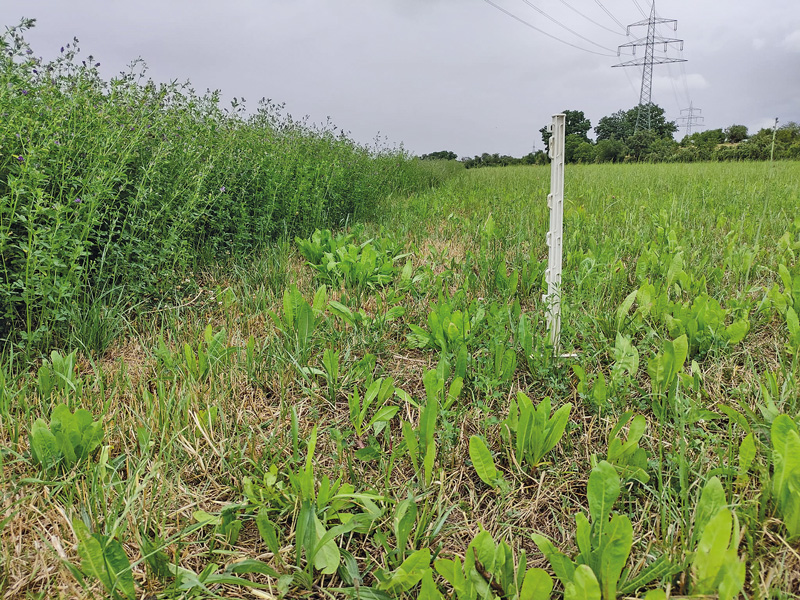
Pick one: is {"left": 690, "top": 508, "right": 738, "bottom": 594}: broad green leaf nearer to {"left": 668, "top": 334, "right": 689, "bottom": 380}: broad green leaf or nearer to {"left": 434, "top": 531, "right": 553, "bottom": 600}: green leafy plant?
{"left": 434, "top": 531, "right": 553, "bottom": 600}: green leafy plant

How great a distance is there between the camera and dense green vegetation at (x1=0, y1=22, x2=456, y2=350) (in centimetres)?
228

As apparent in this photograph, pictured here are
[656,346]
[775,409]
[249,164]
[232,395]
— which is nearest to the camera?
[775,409]

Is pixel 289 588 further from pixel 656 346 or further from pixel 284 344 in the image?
pixel 656 346

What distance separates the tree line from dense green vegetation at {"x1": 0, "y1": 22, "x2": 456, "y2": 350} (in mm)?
2151

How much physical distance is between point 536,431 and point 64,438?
1.47 metres

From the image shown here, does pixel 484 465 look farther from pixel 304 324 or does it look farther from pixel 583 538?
pixel 304 324

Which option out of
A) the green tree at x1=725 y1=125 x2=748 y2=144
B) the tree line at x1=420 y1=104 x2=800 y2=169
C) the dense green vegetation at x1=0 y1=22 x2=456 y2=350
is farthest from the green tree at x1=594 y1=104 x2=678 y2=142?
the dense green vegetation at x1=0 y1=22 x2=456 y2=350

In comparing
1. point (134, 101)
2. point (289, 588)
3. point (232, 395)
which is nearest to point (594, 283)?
point (232, 395)

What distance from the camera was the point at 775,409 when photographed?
162cm

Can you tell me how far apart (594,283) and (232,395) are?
2011 mm

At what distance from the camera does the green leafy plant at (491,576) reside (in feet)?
3.59

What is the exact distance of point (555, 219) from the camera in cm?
208

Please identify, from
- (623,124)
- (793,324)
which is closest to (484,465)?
(793,324)

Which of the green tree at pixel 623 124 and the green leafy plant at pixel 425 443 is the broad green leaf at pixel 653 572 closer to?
the green leafy plant at pixel 425 443
